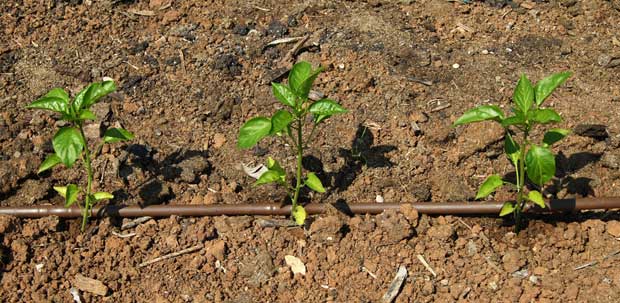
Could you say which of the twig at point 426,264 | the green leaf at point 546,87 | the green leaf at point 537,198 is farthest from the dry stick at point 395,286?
the green leaf at point 546,87

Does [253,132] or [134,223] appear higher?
[253,132]

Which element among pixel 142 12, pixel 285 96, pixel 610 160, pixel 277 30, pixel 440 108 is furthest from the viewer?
pixel 142 12

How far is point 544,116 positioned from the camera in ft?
11.5

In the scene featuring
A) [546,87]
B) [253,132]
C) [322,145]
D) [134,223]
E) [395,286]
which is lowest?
[395,286]

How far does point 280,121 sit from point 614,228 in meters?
1.85

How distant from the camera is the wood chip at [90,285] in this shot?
3.80 meters

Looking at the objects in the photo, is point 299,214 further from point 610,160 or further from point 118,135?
point 610,160

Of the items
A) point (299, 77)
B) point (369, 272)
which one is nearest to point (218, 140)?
point (299, 77)

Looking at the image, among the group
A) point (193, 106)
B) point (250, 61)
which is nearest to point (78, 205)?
point (193, 106)

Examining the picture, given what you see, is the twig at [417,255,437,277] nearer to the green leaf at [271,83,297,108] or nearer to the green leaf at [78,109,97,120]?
the green leaf at [271,83,297,108]

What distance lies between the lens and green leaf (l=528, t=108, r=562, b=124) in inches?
137

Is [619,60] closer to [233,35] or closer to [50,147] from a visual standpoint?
[233,35]

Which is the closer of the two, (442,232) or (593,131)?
(442,232)

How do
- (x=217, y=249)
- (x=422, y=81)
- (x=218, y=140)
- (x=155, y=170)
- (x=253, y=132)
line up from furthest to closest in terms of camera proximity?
(x=422, y=81)
(x=218, y=140)
(x=155, y=170)
(x=217, y=249)
(x=253, y=132)
